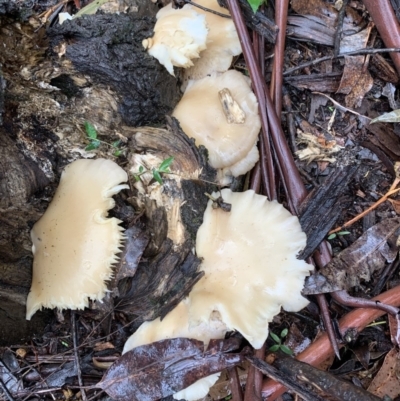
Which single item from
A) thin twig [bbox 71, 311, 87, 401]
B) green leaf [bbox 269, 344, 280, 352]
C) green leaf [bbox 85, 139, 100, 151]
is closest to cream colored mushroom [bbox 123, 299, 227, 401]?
green leaf [bbox 269, 344, 280, 352]

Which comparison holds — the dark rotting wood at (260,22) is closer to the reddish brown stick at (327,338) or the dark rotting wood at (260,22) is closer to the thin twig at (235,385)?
the reddish brown stick at (327,338)

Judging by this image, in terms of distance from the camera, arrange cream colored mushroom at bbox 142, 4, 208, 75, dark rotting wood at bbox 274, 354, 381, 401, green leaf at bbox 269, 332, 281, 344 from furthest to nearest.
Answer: green leaf at bbox 269, 332, 281, 344 → cream colored mushroom at bbox 142, 4, 208, 75 → dark rotting wood at bbox 274, 354, 381, 401

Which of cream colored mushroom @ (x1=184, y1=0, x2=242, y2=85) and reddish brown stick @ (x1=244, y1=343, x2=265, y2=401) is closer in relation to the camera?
reddish brown stick @ (x1=244, y1=343, x2=265, y2=401)

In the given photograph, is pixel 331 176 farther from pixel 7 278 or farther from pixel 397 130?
pixel 7 278

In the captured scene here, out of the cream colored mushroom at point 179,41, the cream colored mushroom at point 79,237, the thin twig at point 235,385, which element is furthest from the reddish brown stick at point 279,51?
the thin twig at point 235,385

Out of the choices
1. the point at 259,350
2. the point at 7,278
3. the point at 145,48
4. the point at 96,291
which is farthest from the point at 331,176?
the point at 7,278

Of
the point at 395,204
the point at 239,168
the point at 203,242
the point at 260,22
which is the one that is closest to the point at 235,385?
the point at 203,242

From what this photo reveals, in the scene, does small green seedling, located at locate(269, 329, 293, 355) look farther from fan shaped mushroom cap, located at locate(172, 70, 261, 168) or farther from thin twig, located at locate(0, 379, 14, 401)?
thin twig, located at locate(0, 379, 14, 401)
